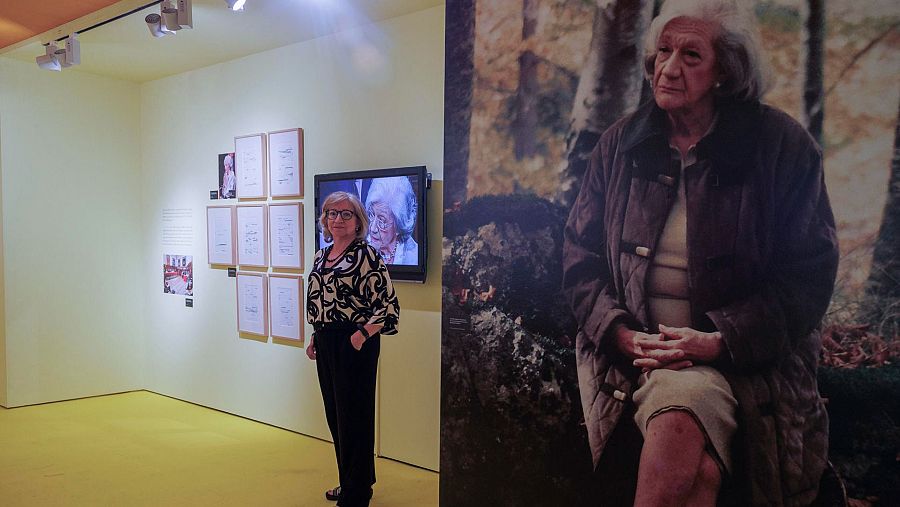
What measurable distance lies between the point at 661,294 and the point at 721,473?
669mm

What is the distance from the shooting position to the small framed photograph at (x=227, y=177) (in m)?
5.45

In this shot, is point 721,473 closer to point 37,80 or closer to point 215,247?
point 215,247

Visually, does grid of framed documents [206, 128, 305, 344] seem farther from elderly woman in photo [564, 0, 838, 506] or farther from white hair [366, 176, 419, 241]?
elderly woman in photo [564, 0, 838, 506]

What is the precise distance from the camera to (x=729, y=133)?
2.38 meters

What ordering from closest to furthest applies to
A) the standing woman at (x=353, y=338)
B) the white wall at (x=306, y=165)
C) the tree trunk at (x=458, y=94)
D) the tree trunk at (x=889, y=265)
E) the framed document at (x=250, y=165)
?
the tree trunk at (x=889, y=265) → the tree trunk at (x=458, y=94) → the standing woman at (x=353, y=338) → the white wall at (x=306, y=165) → the framed document at (x=250, y=165)

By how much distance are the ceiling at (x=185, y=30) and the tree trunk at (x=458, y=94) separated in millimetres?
1092

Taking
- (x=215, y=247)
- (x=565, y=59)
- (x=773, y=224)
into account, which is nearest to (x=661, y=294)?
(x=773, y=224)

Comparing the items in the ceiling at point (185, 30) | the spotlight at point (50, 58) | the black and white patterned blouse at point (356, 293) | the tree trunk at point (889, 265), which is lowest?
the black and white patterned blouse at point (356, 293)

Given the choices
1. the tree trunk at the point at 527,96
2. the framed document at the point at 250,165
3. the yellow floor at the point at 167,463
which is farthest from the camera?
the framed document at the point at 250,165

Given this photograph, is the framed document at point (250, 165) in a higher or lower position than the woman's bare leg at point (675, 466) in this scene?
higher

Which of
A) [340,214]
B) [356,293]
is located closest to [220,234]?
[340,214]

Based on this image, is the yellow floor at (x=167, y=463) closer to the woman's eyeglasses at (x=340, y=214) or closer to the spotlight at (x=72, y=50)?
the woman's eyeglasses at (x=340, y=214)

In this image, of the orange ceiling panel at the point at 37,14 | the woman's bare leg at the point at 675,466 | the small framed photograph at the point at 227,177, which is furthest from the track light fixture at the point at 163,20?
the woman's bare leg at the point at 675,466

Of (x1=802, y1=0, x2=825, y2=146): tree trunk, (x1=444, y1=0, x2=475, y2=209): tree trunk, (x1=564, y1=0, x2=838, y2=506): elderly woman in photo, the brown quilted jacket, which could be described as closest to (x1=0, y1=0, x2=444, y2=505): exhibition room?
(x1=444, y1=0, x2=475, y2=209): tree trunk
